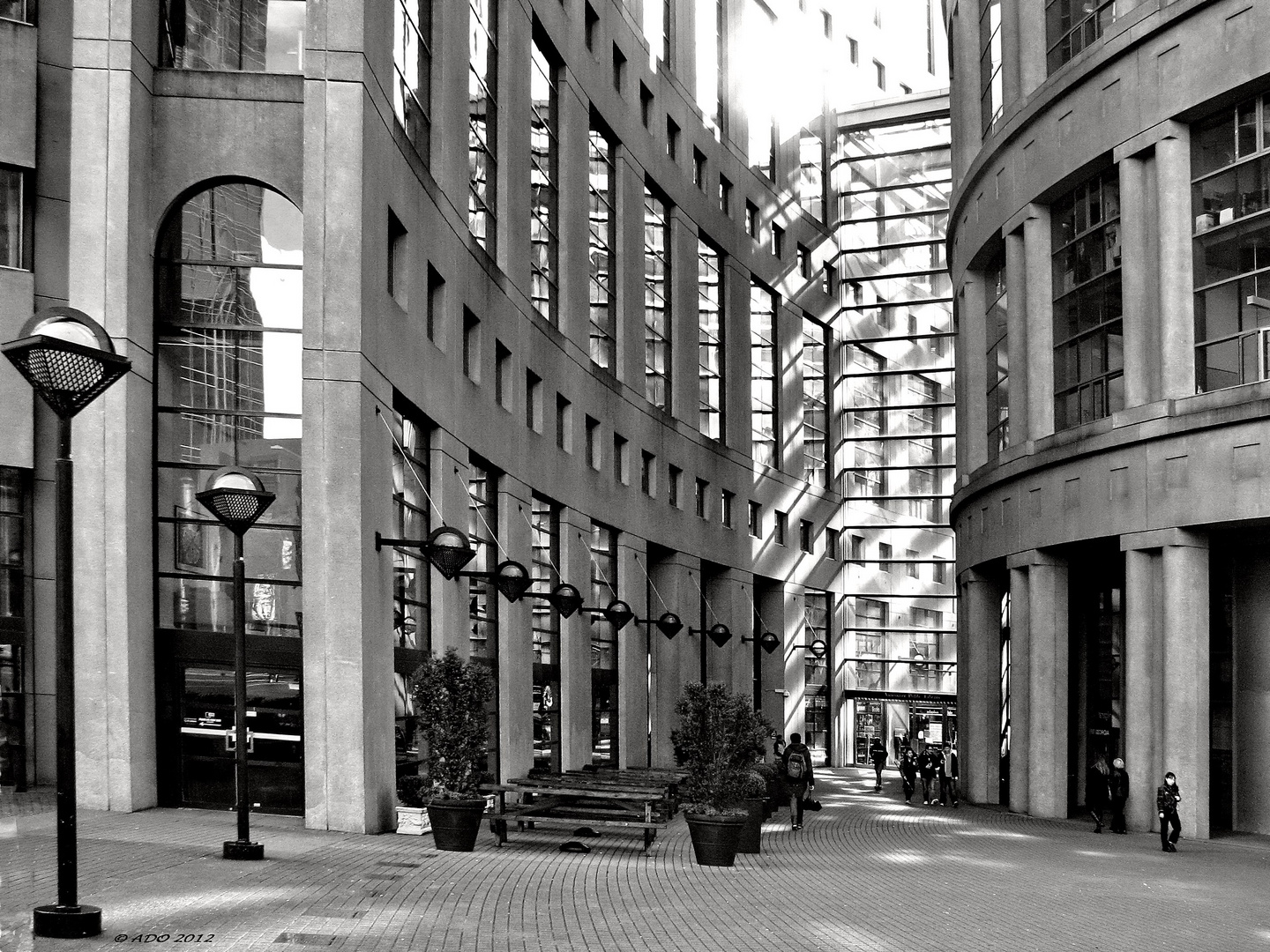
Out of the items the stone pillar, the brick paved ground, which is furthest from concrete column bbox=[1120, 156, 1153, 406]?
the brick paved ground

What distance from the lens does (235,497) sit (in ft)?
48.6

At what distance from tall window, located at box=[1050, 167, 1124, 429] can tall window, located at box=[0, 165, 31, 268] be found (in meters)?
22.3

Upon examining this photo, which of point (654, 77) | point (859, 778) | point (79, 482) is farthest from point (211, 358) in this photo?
point (859, 778)

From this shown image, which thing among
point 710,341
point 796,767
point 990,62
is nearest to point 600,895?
point 796,767

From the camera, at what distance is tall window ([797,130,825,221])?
64500mm

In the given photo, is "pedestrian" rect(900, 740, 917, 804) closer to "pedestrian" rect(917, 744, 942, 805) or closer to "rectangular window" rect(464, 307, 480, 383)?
"pedestrian" rect(917, 744, 942, 805)

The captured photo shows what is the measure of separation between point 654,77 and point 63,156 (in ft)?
95.2

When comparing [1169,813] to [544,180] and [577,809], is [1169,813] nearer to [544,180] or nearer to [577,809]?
[577,809]

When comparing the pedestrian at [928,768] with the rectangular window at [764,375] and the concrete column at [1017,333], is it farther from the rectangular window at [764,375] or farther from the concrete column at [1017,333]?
the rectangular window at [764,375]

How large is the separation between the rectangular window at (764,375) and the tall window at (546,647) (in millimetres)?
22802

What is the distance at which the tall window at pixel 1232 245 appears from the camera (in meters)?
27.7

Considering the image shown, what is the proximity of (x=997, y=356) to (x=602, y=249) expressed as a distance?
1196cm

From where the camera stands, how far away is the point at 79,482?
19.7 meters

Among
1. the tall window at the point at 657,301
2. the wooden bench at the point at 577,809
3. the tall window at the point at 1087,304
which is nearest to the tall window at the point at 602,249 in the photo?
the tall window at the point at 657,301
